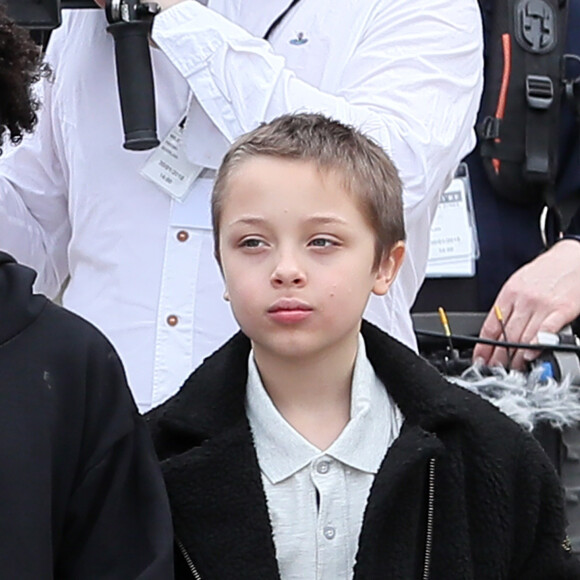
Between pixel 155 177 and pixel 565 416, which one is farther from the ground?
pixel 155 177

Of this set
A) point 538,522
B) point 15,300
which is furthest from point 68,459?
point 538,522

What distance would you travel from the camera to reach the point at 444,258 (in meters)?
2.48

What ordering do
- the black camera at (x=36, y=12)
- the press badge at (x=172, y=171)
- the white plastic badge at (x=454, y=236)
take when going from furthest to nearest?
the white plastic badge at (x=454, y=236), the press badge at (x=172, y=171), the black camera at (x=36, y=12)

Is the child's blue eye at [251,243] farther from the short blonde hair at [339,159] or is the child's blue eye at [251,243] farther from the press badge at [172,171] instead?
the press badge at [172,171]

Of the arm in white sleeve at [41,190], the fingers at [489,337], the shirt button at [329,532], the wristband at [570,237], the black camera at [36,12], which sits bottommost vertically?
the fingers at [489,337]

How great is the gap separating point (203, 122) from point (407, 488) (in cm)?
64

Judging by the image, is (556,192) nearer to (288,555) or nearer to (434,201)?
(434,201)

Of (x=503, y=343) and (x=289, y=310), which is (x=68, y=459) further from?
(x=503, y=343)

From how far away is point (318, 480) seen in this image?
4.72 ft

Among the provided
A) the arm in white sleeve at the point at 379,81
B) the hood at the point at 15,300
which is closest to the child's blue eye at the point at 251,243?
the hood at the point at 15,300

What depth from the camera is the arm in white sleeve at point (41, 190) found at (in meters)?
1.99

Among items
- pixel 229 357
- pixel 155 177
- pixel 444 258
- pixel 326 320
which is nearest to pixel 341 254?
pixel 326 320

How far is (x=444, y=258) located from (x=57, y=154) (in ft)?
2.60

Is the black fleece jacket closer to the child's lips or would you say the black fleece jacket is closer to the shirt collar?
the shirt collar
